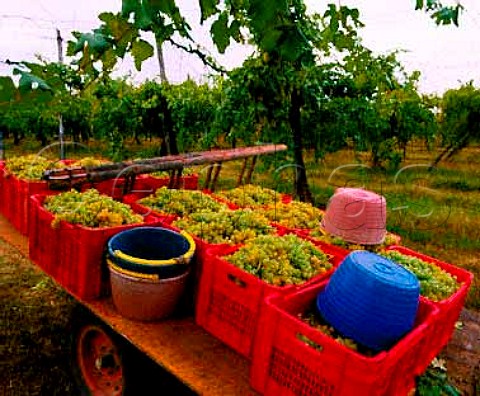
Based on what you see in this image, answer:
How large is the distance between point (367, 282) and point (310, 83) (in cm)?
604

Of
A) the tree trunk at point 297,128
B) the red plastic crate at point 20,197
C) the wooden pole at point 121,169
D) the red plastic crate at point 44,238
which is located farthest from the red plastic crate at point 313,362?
the tree trunk at point 297,128

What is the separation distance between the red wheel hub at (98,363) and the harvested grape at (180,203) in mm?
1049

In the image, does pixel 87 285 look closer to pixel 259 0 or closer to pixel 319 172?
pixel 259 0

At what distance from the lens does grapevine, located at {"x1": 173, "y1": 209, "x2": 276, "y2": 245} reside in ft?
9.33

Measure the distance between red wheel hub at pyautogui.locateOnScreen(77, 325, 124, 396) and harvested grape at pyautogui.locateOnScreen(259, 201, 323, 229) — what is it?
62.4 inches

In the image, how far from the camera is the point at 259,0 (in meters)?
1.39

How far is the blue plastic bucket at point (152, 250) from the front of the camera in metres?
2.44

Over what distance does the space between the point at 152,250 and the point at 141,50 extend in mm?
1603

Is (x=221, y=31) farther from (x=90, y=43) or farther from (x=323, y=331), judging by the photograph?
(x=323, y=331)

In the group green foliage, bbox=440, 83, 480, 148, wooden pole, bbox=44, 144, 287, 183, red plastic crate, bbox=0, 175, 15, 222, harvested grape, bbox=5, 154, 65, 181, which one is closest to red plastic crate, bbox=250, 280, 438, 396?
wooden pole, bbox=44, 144, 287, 183

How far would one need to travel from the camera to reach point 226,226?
2.93m

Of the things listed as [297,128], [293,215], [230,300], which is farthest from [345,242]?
[297,128]

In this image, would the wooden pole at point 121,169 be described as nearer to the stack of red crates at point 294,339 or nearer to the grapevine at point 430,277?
the stack of red crates at point 294,339

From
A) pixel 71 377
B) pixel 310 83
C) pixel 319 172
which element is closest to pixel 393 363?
pixel 71 377
